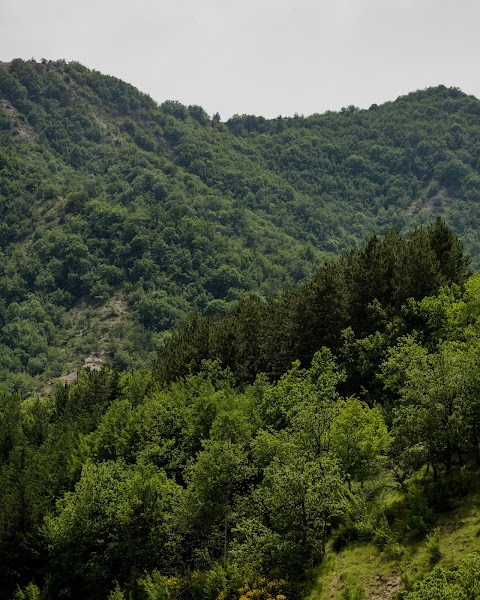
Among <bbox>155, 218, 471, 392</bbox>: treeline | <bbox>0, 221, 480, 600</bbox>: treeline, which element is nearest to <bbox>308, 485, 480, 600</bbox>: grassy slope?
<bbox>0, 221, 480, 600</bbox>: treeline

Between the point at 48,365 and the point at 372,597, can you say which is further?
the point at 48,365

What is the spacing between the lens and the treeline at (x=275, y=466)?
119ft

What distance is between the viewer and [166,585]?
3750cm

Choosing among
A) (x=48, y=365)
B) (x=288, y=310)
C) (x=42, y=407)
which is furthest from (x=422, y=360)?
(x=48, y=365)

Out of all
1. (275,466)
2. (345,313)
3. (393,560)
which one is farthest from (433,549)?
(345,313)

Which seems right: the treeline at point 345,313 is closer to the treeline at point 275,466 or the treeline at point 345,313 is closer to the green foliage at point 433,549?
the treeline at point 275,466

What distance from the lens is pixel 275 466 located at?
38.3 meters

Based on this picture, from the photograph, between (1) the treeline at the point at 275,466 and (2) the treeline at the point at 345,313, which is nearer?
(1) the treeline at the point at 275,466

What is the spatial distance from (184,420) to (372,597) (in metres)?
24.5

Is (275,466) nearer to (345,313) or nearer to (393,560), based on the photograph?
(393,560)

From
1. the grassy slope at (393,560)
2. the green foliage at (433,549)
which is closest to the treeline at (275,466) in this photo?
the grassy slope at (393,560)

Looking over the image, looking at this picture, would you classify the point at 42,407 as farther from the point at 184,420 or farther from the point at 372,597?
→ the point at 372,597

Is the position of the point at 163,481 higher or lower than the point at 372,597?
higher

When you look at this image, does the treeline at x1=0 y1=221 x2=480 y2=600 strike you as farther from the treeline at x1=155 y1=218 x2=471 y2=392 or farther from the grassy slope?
the grassy slope
